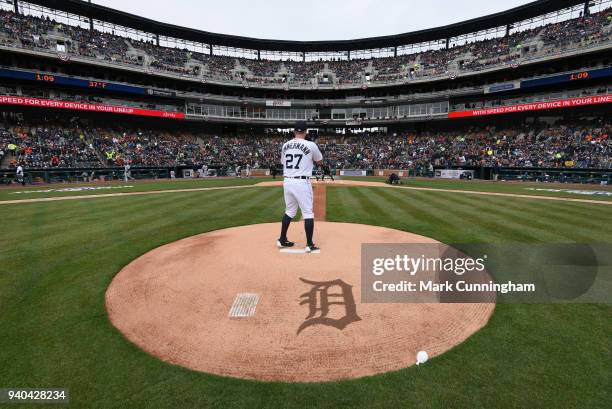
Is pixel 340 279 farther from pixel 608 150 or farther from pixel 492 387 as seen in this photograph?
pixel 608 150

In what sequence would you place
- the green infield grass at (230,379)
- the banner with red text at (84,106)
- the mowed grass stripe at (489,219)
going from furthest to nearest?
the banner with red text at (84,106) < the mowed grass stripe at (489,219) < the green infield grass at (230,379)

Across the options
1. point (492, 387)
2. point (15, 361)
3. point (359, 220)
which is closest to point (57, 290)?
point (15, 361)

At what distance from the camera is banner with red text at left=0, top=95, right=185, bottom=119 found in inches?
1286

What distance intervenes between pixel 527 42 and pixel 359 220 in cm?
4933

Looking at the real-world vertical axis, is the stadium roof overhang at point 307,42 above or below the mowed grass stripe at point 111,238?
above

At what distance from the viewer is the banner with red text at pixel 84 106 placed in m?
32.7

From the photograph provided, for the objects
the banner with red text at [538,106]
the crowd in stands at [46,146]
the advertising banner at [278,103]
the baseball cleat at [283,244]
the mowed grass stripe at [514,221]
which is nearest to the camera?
the baseball cleat at [283,244]

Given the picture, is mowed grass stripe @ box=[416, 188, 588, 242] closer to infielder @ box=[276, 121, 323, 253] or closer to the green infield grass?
the green infield grass

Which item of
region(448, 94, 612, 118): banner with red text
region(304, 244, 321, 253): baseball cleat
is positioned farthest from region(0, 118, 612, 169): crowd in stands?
region(304, 244, 321, 253): baseball cleat

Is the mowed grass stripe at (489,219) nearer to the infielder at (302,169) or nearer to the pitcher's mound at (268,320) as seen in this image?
the infielder at (302,169)

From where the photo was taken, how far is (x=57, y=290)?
4.53m

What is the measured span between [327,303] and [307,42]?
60.8 metres

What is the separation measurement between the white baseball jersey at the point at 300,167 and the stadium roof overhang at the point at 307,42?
2044 inches

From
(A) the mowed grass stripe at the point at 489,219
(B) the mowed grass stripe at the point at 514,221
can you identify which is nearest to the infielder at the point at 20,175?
(A) the mowed grass stripe at the point at 489,219
